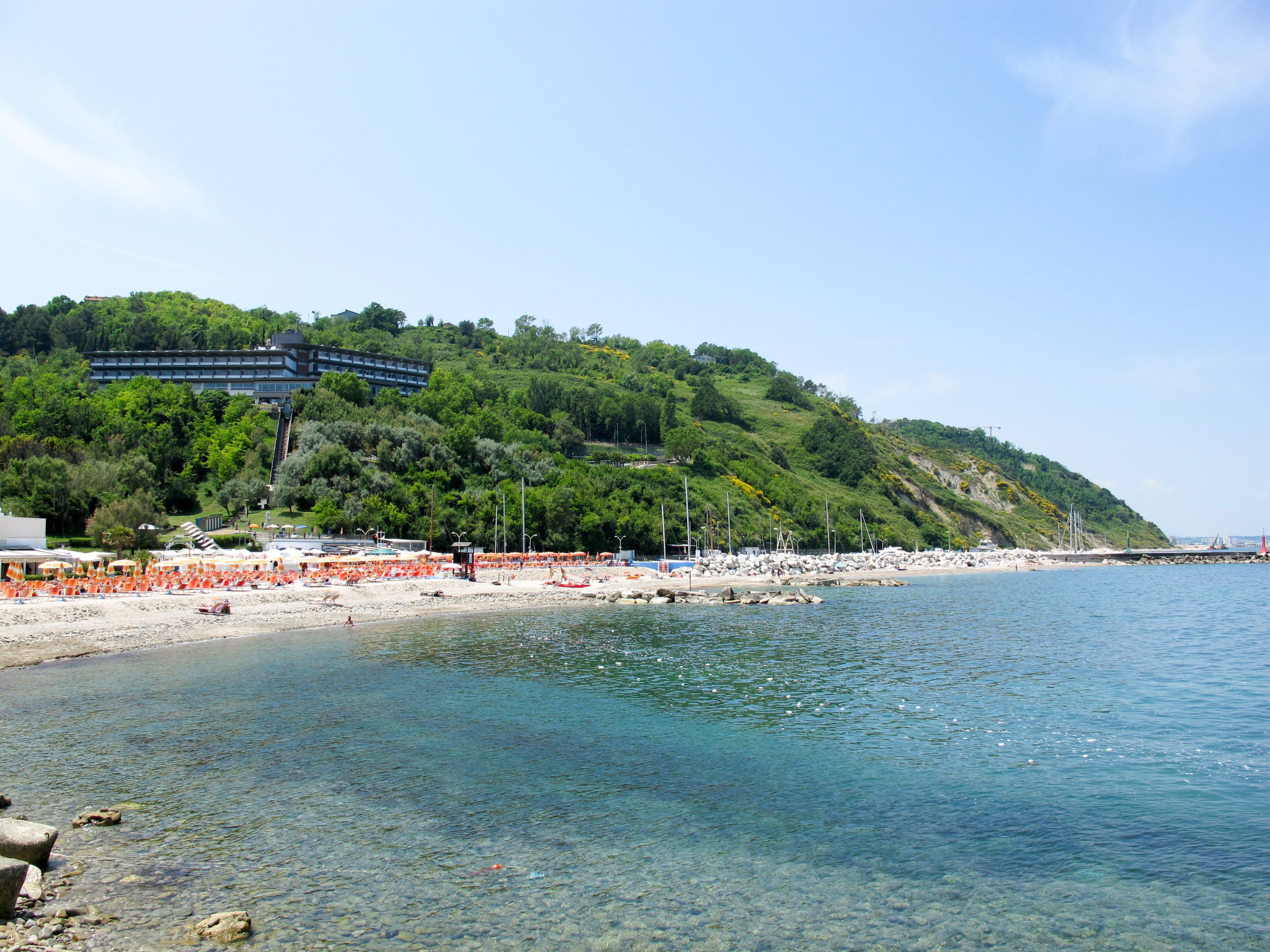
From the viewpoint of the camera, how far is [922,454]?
590ft

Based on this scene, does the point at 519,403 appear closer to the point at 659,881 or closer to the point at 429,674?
the point at 429,674

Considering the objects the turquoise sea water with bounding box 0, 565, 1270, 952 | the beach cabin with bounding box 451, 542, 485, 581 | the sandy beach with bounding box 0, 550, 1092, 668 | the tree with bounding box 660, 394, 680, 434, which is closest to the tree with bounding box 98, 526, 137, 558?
the sandy beach with bounding box 0, 550, 1092, 668

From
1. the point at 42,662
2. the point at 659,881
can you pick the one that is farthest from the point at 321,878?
the point at 42,662

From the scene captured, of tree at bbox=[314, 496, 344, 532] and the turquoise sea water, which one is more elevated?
tree at bbox=[314, 496, 344, 532]

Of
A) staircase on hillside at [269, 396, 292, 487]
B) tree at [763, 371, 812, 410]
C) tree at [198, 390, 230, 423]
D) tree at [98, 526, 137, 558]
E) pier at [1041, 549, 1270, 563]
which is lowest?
pier at [1041, 549, 1270, 563]

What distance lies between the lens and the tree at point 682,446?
388 ft

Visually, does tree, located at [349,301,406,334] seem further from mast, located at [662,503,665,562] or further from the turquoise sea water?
the turquoise sea water

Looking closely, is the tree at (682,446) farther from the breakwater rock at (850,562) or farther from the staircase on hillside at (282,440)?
the staircase on hillside at (282,440)

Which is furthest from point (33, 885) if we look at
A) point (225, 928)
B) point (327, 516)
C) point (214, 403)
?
point (214, 403)

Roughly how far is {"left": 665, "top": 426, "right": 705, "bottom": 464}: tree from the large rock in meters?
110

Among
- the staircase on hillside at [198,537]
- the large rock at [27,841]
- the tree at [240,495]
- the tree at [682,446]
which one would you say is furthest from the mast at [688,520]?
the large rock at [27,841]

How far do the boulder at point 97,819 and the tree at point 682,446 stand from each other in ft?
354

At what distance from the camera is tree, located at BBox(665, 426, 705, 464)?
11838 centimetres

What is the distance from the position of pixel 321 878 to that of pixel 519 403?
118 m
